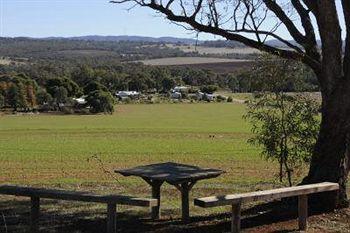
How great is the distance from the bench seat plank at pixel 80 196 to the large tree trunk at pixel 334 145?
348 cm

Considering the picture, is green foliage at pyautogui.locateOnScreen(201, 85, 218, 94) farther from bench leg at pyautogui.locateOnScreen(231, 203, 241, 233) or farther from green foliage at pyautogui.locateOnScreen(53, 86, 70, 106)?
bench leg at pyautogui.locateOnScreen(231, 203, 241, 233)

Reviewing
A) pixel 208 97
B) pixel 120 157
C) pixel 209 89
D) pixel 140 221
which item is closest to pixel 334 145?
pixel 140 221

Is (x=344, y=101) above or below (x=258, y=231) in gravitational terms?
above

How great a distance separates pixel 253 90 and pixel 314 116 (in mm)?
1500

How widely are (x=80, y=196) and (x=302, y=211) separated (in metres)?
3.18

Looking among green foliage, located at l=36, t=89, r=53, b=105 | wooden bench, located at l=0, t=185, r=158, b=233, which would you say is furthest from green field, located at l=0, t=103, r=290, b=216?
green foliage, located at l=36, t=89, r=53, b=105

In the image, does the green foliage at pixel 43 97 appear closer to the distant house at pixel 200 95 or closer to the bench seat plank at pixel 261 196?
the distant house at pixel 200 95

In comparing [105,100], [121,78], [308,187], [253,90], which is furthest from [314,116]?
[121,78]

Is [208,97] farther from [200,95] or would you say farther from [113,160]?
[113,160]

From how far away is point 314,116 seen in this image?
13.9m

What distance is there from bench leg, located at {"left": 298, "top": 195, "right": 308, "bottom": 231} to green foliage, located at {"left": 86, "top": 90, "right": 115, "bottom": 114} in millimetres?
83064

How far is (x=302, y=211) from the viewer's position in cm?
891

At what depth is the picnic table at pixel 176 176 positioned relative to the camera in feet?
30.6

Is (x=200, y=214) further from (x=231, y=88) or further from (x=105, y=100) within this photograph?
(x=231, y=88)
